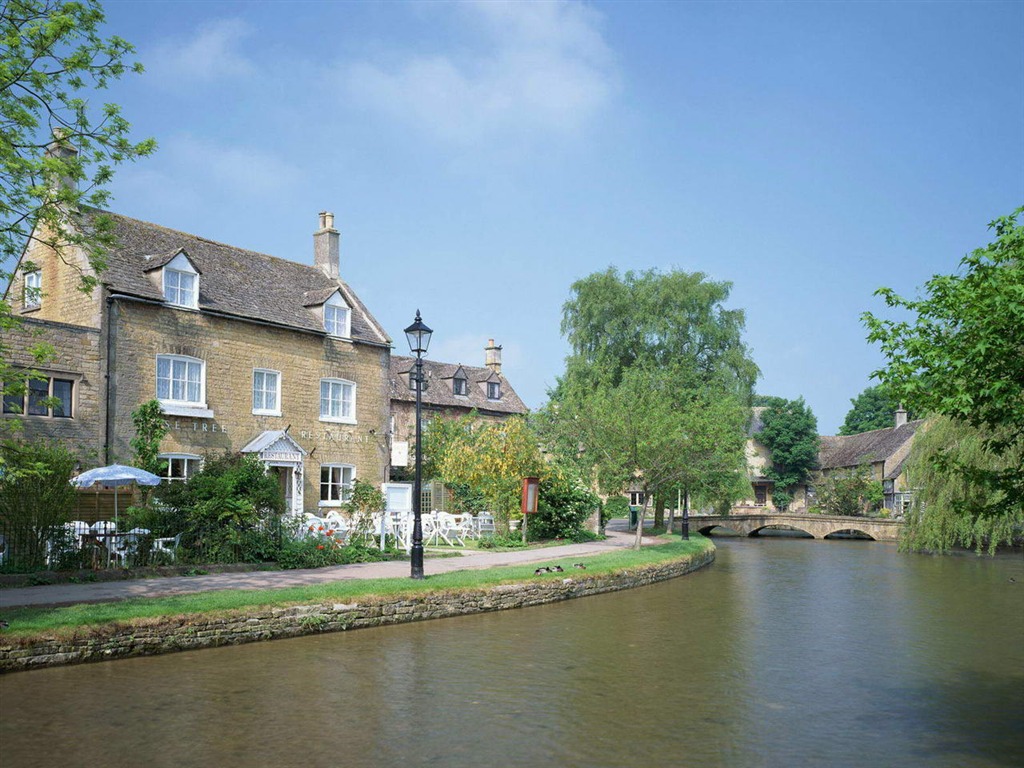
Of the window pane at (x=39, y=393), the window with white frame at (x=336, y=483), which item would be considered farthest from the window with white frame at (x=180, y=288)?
A: the window with white frame at (x=336, y=483)

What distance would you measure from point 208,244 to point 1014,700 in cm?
2734

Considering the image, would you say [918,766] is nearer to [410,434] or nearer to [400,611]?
[400,611]

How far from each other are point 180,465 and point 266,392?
3977mm

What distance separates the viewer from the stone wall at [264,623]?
11.5 metres

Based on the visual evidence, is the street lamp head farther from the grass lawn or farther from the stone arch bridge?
the stone arch bridge

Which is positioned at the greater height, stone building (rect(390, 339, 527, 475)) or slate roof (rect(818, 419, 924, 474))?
stone building (rect(390, 339, 527, 475))

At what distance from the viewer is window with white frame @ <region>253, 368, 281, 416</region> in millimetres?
28484

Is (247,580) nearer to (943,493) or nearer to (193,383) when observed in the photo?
(193,383)

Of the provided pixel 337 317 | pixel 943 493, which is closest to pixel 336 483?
pixel 337 317

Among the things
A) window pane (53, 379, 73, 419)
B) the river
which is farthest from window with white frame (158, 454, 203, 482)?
the river

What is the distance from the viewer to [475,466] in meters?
28.6

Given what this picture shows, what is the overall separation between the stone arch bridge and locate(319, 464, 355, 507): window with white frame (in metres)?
29.8

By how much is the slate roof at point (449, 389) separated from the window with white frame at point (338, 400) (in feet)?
42.3

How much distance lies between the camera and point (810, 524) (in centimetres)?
5281
